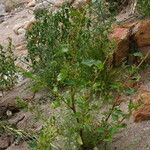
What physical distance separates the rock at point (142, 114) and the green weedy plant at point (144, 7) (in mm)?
1494

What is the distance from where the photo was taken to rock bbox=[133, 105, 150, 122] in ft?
13.5

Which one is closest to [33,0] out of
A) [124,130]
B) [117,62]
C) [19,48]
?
[19,48]

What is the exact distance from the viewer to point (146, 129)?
160 inches

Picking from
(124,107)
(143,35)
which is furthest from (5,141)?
(143,35)

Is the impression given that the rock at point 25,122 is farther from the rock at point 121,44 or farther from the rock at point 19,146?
the rock at point 121,44

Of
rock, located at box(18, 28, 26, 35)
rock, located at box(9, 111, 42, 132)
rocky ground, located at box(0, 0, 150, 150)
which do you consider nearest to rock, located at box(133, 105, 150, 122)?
rocky ground, located at box(0, 0, 150, 150)

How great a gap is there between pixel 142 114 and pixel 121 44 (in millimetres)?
1023

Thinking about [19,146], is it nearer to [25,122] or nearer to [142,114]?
[25,122]

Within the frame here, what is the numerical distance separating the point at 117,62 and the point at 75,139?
1.44 metres

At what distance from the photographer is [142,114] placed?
4129 millimetres

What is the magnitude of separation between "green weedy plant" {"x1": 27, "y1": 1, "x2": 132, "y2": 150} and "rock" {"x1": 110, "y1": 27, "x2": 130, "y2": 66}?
16cm

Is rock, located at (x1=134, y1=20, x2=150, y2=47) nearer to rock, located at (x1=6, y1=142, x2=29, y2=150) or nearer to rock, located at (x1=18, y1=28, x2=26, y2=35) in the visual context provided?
rock, located at (x1=6, y1=142, x2=29, y2=150)

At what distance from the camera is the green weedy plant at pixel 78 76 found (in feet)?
11.4

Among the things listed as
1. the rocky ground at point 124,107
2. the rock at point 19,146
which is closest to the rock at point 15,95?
the rocky ground at point 124,107
